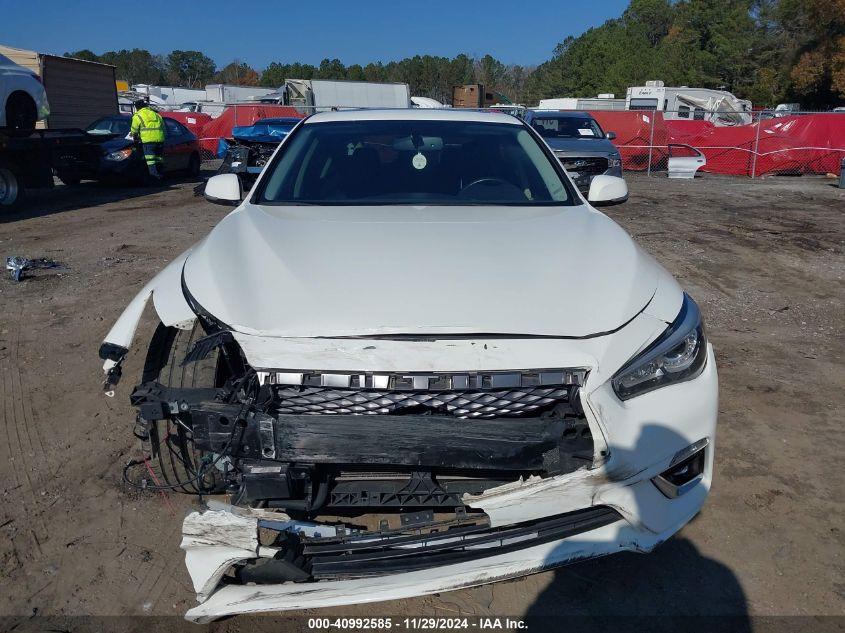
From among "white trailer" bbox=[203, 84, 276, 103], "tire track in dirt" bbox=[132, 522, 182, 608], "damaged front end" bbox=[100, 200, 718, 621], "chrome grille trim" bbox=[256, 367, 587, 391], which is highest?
"white trailer" bbox=[203, 84, 276, 103]

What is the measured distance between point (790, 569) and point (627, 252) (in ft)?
4.39

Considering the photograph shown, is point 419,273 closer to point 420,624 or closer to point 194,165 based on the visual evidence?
point 420,624

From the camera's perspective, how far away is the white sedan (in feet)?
6.54

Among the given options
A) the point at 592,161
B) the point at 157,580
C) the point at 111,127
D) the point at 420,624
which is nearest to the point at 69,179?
the point at 111,127

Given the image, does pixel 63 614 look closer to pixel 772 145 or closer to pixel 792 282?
pixel 792 282

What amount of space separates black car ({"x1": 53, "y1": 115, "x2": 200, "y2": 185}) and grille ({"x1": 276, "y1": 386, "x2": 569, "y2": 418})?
1219cm

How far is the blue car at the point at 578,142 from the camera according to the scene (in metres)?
12.4

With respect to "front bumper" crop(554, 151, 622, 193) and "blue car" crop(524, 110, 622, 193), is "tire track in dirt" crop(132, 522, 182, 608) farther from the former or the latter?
"front bumper" crop(554, 151, 622, 193)

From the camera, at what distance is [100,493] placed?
119 inches

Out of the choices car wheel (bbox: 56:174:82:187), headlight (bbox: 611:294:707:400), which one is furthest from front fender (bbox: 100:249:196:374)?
car wheel (bbox: 56:174:82:187)

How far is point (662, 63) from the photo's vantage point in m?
62.2

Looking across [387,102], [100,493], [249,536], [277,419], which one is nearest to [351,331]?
[277,419]

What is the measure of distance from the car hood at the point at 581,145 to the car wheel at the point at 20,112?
29.3 ft

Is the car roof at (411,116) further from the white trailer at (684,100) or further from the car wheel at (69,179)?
the white trailer at (684,100)
